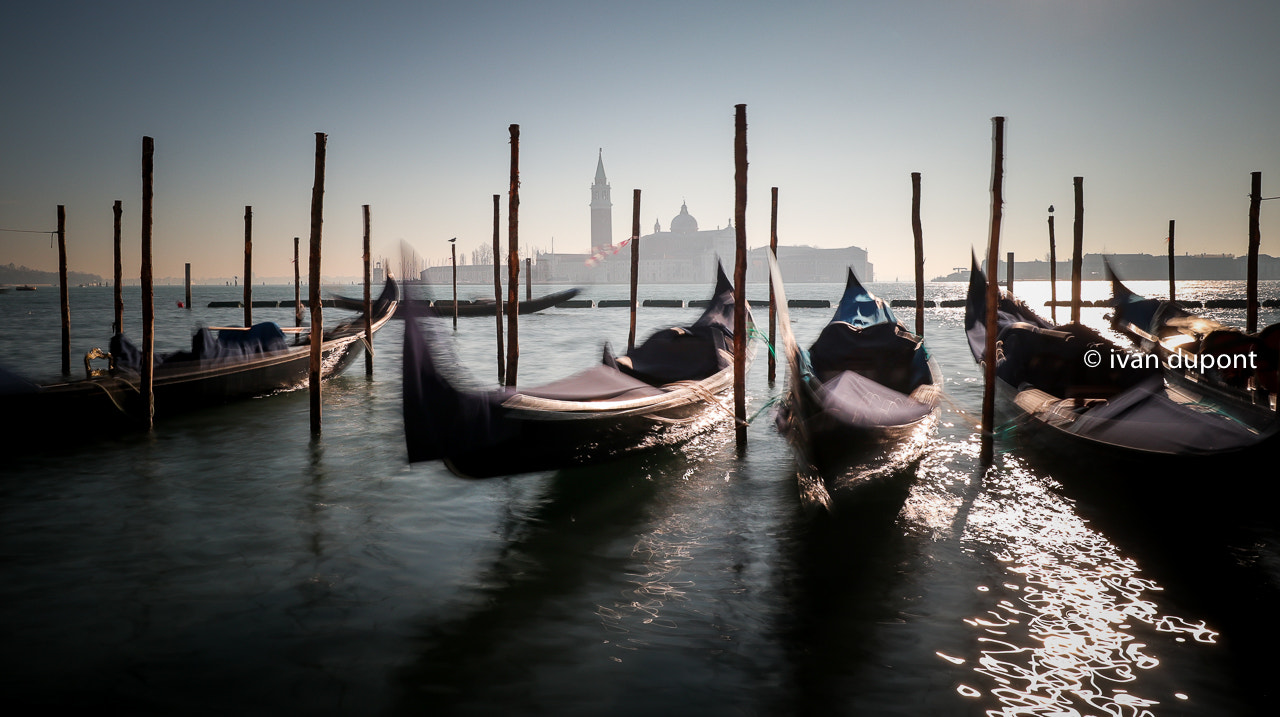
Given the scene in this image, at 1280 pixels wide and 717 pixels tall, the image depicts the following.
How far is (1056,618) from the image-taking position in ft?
9.24

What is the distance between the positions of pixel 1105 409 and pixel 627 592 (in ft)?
10.7

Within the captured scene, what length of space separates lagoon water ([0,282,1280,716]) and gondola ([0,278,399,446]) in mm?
666

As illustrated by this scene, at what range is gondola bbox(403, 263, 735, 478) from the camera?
3.48m

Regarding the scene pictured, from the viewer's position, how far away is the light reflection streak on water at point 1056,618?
232 centimetres

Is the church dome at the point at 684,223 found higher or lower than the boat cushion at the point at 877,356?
higher

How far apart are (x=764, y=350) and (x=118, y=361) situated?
10012 millimetres

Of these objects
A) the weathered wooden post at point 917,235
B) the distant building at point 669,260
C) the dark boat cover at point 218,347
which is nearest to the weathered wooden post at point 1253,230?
the weathered wooden post at point 917,235

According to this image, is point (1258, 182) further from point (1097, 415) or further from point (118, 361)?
point (118, 361)

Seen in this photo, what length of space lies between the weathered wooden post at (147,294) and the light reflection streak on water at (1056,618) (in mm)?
6056

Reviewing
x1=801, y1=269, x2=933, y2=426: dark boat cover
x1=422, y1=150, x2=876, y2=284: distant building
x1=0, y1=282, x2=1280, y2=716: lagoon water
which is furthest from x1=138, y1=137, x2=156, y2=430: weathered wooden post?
x1=422, y1=150, x2=876, y2=284: distant building

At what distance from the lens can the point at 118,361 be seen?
640 centimetres

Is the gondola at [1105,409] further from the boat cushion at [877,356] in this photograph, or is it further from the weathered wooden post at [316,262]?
the weathered wooden post at [316,262]

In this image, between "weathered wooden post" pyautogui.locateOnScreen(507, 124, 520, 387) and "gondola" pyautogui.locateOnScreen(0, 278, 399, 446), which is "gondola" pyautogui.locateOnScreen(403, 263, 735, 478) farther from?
"gondola" pyautogui.locateOnScreen(0, 278, 399, 446)

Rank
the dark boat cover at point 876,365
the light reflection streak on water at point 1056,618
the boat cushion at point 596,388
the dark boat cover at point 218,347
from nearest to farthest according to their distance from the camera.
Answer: the light reflection streak on water at point 1056,618 → the boat cushion at point 596,388 → the dark boat cover at point 876,365 → the dark boat cover at point 218,347
